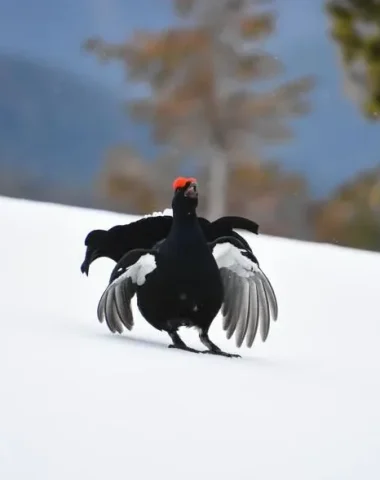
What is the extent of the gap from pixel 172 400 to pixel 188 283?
19.4 inches

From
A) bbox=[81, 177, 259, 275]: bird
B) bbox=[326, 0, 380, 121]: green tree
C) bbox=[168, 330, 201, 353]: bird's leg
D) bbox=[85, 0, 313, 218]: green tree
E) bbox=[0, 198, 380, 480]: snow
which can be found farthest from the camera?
bbox=[85, 0, 313, 218]: green tree

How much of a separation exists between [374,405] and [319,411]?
0.20m

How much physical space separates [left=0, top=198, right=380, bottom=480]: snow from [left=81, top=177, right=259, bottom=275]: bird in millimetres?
209

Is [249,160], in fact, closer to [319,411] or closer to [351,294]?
[351,294]

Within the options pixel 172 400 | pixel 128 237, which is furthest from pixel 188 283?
pixel 172 400

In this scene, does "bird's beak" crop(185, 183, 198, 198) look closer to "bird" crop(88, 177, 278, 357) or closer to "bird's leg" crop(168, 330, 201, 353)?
"bird" crop(88, 177, 278, 357)

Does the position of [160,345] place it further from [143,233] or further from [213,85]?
[213,85]

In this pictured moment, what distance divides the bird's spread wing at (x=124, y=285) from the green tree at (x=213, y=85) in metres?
7.32

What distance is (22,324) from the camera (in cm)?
238

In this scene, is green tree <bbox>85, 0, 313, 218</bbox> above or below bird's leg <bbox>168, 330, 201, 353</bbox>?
above

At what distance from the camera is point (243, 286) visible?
2.43 m

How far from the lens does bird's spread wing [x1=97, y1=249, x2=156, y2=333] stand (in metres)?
2.33

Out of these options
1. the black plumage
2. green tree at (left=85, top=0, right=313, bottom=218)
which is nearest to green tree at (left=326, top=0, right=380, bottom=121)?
green tree at (left=85, top=0, right=313, bottom=218)

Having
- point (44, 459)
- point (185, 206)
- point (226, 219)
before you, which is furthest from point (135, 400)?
point (226, 219)
